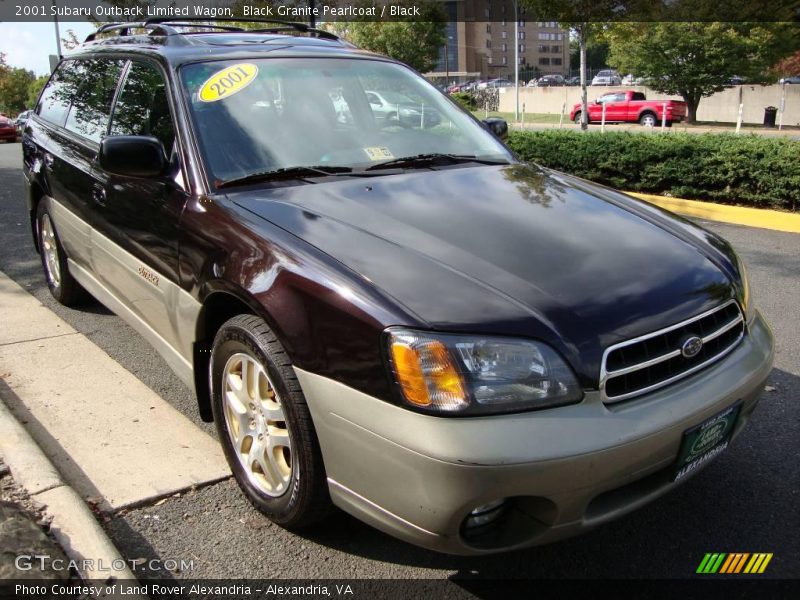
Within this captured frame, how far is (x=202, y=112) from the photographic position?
121 inches

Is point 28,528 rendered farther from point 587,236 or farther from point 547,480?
point 587,236

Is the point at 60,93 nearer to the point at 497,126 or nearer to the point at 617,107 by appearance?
the point at 497,126

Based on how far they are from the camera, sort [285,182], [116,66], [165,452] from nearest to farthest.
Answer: [285,182]
[165,452]
[116,66]

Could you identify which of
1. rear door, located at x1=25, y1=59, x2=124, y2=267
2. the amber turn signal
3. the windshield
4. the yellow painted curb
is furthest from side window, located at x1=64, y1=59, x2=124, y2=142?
the yellow painted curb

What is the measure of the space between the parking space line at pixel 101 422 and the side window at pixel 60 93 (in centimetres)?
142

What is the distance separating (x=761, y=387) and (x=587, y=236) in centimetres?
82

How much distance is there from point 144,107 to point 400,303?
6.84 feet

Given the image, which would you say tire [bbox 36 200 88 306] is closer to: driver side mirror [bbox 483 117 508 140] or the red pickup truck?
driver side mirror [bbox 483 117 508 140]

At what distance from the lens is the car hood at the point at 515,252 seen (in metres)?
2.09

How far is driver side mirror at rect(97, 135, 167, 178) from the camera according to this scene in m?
2.93

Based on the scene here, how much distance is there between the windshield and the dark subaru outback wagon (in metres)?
0.01

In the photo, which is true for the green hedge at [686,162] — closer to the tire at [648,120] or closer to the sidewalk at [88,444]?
the sidewalk at [88,444]

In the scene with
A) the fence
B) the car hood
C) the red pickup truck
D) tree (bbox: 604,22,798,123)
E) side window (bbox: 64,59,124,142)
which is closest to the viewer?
the car hood

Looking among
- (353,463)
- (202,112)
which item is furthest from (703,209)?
(353,463)
